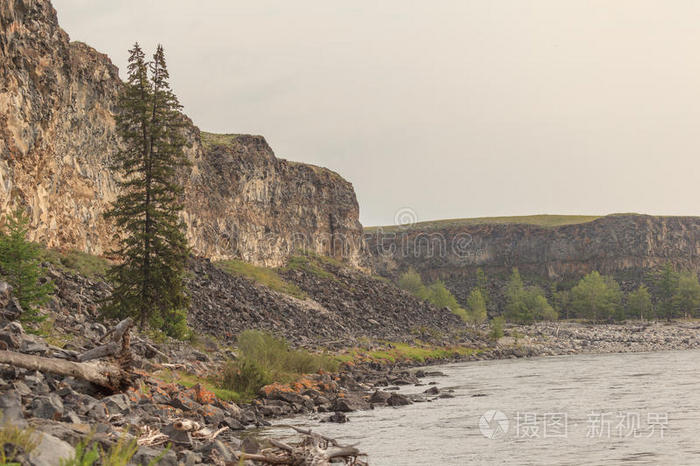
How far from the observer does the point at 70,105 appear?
183 feet

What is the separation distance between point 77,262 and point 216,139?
6310cm

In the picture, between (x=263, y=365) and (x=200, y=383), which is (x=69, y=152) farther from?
(x=200, y=383)

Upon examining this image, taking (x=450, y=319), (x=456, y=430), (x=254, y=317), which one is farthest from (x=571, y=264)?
(x=456, y=430)

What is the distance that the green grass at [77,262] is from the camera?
144 feet

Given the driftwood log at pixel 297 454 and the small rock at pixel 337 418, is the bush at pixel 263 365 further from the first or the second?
the driftwood log at pixel 297 454

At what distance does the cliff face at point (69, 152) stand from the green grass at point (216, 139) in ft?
5.23

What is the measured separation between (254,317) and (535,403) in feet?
126

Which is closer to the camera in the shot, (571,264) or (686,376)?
(686,376)

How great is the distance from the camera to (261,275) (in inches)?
3573

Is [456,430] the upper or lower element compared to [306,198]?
lower

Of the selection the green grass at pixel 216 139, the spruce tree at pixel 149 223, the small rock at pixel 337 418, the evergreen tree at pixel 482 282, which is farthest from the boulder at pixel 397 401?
the evergreen tree at pixel 482 282

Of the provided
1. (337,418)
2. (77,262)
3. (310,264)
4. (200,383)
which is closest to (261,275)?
(310,264)

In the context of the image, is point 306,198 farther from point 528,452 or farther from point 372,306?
point 528,452

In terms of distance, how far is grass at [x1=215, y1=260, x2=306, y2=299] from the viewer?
284ft
